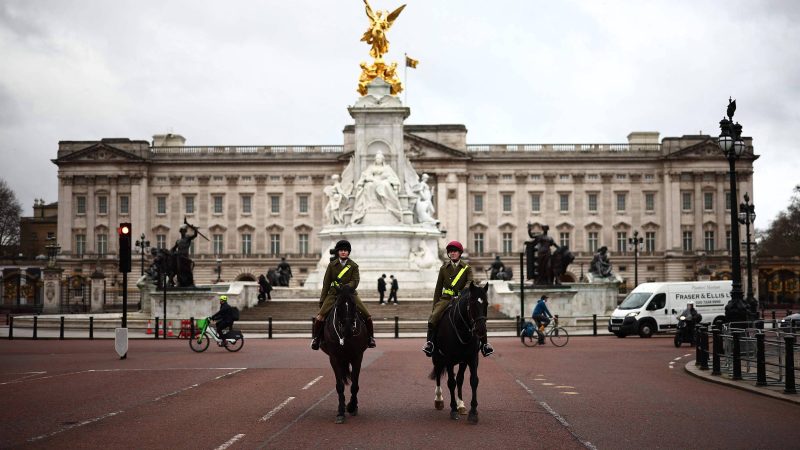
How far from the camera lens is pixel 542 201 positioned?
101m

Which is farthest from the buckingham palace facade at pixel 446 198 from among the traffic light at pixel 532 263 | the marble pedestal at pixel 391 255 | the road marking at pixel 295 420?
the road marking at pixel 295 420

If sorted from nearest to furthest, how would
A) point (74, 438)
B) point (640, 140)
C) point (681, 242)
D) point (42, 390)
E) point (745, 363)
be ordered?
point (74, 438), point (42, 390), point (745, 363), point (681, 242), point (640, 140)

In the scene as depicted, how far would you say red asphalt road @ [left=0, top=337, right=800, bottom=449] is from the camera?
1106cm

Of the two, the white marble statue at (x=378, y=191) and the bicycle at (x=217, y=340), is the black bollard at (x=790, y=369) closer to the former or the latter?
the bicycle at (x=217, y=340)

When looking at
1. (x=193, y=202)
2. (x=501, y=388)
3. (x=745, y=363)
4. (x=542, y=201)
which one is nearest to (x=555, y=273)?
(x=745, y=363)

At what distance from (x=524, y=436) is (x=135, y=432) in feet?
15.7

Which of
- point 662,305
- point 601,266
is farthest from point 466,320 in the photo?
point 601,266

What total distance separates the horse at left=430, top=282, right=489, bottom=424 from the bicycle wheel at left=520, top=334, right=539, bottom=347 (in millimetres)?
16229

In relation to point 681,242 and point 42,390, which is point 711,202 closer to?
point 681,242

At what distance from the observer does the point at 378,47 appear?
1988 inches

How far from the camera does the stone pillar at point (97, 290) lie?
75.7m

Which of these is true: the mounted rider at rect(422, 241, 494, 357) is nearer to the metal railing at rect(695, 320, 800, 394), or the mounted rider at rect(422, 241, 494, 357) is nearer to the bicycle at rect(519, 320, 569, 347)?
the metal railing at rect(695, 320, 800, 394)

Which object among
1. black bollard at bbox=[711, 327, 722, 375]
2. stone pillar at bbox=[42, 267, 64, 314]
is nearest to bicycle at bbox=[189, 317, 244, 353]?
black bollard at bbox=[711, 327, 722, 375]

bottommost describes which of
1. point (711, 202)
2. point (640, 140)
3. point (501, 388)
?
point (501, 388)
